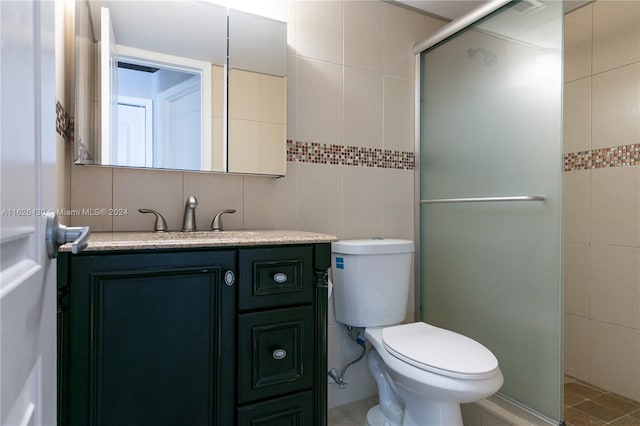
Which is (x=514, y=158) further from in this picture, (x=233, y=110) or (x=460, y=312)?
(x=233, y=110)

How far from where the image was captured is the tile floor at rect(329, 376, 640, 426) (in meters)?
1.87

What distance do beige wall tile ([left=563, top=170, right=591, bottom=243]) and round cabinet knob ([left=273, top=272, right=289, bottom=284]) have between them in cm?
190

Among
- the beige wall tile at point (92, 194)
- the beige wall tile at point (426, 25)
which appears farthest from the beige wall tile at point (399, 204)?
the beige wall tile at point (92, 194)

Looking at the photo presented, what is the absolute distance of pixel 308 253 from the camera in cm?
139

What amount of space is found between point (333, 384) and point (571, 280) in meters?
1.54

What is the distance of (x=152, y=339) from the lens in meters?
1.15

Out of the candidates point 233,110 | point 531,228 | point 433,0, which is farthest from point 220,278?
point 433,0

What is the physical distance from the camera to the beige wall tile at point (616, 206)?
2.07 m

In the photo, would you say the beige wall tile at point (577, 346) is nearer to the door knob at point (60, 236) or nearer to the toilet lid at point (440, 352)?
the toilet lid at point (440, 352)

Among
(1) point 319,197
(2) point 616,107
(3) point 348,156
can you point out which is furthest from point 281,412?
(2) point 616,107

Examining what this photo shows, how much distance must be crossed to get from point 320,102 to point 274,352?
123cm

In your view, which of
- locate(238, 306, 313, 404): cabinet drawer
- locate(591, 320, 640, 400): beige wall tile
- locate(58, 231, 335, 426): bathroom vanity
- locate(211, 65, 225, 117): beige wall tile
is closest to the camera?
locate(58, 231, 335, 426): bathroom vanity

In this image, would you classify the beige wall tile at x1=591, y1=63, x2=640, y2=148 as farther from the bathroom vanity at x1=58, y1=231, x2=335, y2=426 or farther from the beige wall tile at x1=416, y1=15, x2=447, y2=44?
Answer: the bathroom vanity at x1=58, y1=231, x2=335, y2=426

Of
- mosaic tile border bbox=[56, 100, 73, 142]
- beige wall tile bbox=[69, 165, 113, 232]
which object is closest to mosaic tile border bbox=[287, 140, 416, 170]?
beige wall tile bbox=[69, 165, 113, 232]
